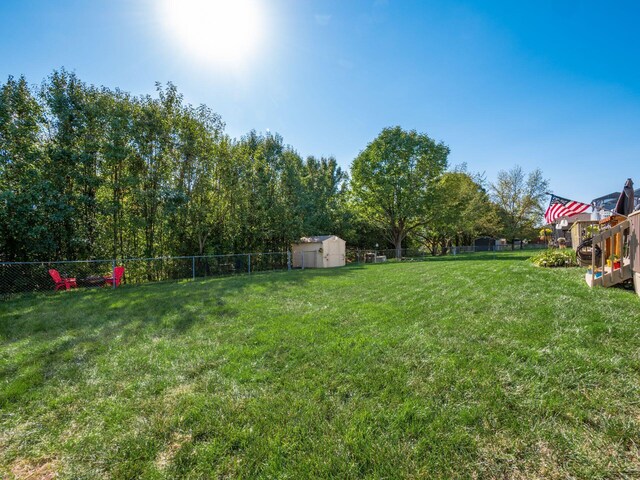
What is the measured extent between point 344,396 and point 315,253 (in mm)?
16559

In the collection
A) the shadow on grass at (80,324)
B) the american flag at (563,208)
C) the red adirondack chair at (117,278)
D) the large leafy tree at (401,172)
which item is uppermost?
the large leafy tree at (401,172)

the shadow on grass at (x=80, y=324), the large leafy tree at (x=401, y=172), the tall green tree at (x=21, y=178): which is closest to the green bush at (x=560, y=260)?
the shadow on grass at (x=80, y=324)

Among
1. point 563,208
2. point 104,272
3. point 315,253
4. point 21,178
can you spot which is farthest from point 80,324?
point 563,208

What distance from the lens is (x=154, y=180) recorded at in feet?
43.7

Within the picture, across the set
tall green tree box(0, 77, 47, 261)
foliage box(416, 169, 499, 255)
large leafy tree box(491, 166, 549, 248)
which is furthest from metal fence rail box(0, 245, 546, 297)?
large leafy tree box(491, 166, 549, 248)

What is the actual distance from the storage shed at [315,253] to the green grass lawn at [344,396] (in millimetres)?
14114

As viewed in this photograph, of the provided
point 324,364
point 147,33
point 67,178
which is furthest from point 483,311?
point 67,178

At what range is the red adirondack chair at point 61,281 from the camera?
9.40 meters

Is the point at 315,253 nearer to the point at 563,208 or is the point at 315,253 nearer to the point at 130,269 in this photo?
the point at 130,269

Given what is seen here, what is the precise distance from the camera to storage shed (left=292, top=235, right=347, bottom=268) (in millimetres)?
18875

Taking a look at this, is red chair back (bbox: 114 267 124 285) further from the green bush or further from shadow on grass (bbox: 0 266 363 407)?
the green bush

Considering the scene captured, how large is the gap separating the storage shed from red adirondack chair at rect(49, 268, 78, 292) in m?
11.6

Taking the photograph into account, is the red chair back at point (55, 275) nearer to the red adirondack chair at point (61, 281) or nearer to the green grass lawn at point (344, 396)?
the red adirondack chair at point (61, 281)

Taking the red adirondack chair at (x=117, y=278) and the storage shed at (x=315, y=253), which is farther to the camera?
the storage shed at (x=315, y=253)
